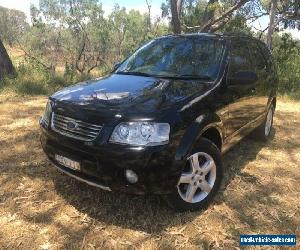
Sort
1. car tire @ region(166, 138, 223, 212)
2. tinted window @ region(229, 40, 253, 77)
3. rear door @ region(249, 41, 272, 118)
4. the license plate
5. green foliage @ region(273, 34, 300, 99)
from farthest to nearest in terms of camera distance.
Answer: green foliage @ region(273, 34, 300, 99)
rear door @ region(249, 41, 272, 118)
tinted window @ region(229, 40, 253, 77)
car tire @ region(166, 138, 223, 212)
the license plate

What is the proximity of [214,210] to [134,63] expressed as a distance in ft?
7.29

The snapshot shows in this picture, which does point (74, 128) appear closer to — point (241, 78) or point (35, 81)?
point (241, 78)

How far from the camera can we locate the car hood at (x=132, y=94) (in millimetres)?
3406

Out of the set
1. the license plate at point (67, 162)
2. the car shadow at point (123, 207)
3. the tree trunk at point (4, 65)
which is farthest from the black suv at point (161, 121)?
the tree trunk at point (4, 65)

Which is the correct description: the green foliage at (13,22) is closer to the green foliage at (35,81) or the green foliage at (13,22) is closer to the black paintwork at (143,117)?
the green foliage at (35,81)

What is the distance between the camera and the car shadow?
3.62 m

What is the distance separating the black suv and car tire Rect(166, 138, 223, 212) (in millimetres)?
10

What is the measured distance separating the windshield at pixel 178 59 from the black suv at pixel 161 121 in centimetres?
1

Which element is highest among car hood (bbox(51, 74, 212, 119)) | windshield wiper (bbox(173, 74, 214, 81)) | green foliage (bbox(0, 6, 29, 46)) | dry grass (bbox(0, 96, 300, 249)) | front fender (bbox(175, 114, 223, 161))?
green foliage (bbox(0, 6, 29, 46))

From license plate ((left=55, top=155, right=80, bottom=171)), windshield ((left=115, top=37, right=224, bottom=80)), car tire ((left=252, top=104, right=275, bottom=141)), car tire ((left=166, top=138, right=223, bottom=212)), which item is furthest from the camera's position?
car tire ((left=252, top=104, right=275, bottom=141))

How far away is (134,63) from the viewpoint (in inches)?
196

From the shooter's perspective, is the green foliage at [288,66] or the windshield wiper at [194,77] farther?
the green foliage at [288,66]

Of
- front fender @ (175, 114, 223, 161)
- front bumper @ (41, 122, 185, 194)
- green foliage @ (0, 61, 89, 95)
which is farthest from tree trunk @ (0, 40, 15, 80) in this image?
front fender @ (175, 114, 223, 161)

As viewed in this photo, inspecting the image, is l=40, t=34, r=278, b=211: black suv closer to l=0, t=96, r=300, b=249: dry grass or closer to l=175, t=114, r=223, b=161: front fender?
l=175, t=114, r=223, b=161: front fender
